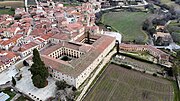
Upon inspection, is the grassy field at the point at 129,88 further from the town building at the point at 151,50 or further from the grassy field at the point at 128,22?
the grassy field at the point at 128,22

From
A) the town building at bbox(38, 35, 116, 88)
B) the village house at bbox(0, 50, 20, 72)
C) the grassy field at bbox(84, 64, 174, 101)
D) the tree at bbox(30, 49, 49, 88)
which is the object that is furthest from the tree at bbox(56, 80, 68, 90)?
the village house at bbox(0, 50, 20, 72)

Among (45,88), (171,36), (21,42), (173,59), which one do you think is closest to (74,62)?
(45,88)

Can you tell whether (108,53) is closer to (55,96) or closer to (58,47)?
(58,47)

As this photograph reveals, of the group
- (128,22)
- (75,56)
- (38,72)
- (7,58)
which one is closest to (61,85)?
(38,72)

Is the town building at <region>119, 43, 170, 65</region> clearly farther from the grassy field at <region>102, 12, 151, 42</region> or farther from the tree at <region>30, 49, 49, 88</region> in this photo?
the tree at <region>30, 49, 49, 88</region>

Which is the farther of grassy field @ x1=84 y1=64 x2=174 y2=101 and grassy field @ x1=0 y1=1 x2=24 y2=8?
grassy field @ x1=0 y1=1 x2=24 y2=8

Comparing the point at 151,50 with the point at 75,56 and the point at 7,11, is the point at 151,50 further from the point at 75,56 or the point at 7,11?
the point at 7,11
